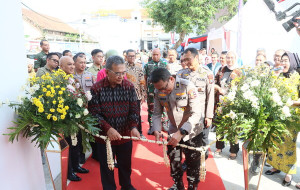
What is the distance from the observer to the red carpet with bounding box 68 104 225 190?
3186 mm

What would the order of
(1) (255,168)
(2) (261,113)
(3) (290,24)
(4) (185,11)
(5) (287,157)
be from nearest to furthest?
(2) (261,113), (1) (255,168), (5) (287,157), (3) (290,24), (4) (185,11)

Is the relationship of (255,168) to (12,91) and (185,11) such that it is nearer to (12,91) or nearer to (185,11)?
(12,91)

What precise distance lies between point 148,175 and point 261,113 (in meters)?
2.08

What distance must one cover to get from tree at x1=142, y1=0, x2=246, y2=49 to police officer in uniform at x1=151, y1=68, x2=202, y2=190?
10.8m

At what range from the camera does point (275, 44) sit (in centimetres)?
602

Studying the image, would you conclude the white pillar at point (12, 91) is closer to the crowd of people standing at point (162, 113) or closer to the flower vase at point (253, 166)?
the crowd of people standing at point (162, 113)

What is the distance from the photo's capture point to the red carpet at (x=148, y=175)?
3.19 meters

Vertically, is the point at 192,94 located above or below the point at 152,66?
below

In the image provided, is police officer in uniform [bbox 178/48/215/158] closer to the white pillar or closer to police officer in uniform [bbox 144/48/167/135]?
police officer in uniform [bbox 144/48/167/135]

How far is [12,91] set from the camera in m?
2.14

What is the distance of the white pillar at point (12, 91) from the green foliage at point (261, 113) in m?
2.04

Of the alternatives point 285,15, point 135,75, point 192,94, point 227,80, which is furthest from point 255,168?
point 285,15

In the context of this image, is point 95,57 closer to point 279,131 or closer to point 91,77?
point 91,77

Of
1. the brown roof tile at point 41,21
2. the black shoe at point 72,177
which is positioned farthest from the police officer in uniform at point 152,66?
the brown roof tile at point 41,21
